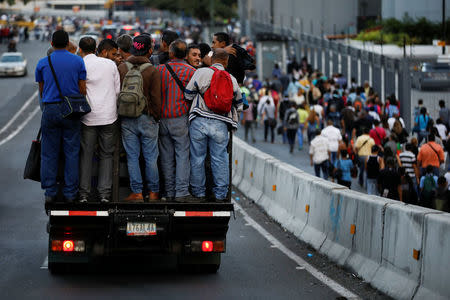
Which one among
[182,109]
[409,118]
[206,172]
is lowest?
[409,118]

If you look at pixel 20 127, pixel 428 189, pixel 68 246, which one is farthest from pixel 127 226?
pixel 20 127

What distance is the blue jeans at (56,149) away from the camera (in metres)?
10.7

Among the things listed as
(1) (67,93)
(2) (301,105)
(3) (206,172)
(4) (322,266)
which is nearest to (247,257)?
(4) (322,266)

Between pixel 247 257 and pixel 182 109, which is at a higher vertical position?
pixel 182 109

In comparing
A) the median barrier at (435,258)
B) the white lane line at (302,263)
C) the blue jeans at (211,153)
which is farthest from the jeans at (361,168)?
the median barrier at (435,258)

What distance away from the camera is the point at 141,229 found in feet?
35.4

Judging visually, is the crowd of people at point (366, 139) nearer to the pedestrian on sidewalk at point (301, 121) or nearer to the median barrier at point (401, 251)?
the pedestrian on sidewalk at point (301, 121)

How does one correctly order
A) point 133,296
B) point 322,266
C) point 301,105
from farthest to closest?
point 301,105 < point 322,266 < point 133,296

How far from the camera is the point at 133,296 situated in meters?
10.4

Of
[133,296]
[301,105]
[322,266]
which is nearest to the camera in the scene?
[133,296]

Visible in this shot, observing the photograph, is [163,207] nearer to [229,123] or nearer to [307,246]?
[229,123]

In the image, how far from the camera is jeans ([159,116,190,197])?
1100 centimetres

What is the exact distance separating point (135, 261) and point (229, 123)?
8.49 feet

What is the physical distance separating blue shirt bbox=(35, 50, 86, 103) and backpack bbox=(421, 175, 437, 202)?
29.3 feet
